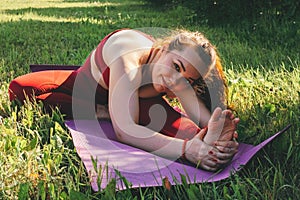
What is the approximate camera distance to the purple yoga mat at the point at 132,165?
1888mm

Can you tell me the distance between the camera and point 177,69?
2.30m

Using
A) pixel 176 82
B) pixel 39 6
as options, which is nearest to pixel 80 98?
pixel 176 82

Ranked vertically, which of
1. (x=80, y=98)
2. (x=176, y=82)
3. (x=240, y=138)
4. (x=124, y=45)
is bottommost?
(x=240, y=138)

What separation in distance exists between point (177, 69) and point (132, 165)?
53cm

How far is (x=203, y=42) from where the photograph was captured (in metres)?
2.47

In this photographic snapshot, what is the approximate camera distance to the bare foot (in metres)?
2.08

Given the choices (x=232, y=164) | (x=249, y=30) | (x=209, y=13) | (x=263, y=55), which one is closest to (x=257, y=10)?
(x=249, y=30)

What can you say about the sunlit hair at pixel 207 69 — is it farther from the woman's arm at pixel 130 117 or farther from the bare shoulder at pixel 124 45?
the woman's arm at pixel 130 117

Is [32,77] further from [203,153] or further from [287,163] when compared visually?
[287,163]

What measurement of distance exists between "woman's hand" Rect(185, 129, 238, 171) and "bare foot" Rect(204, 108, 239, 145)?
1.0 inches

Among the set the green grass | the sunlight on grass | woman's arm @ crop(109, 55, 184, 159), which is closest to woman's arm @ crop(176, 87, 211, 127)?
the green grass

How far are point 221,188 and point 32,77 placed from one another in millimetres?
1570

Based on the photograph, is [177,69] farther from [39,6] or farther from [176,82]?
[39,6]

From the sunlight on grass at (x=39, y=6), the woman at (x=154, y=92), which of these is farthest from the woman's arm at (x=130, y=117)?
the sunlight on grass at (x=39, y=6)
